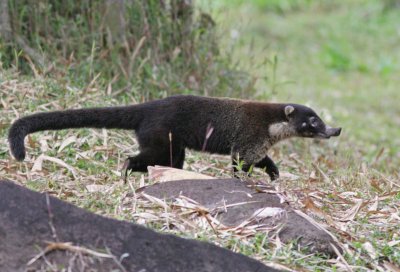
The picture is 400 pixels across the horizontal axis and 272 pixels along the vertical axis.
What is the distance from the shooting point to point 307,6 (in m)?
18.5

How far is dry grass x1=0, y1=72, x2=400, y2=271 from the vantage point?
4340 millimetres

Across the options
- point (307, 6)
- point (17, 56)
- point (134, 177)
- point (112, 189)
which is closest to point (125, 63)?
point (17, 56)

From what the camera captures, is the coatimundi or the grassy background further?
the coatimundi

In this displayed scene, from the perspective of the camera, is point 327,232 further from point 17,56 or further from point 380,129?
point 380,129

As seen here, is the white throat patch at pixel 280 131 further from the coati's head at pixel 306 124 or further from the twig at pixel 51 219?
the twig at pixel 51 219

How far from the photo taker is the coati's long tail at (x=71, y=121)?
5.39 metres

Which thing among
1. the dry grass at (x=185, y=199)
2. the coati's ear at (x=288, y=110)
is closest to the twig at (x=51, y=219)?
the dry grass at (x=185, y=199)

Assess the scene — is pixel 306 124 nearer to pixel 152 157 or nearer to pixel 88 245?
pixel 152 157

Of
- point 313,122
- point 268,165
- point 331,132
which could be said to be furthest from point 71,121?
point 331,132

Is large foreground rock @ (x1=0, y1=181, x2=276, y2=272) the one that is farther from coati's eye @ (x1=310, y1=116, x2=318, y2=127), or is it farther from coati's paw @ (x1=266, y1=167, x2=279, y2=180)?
coati's eye @ (x1=310, y1=116, x2=318, y2=127)

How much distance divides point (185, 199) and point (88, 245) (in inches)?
39.3

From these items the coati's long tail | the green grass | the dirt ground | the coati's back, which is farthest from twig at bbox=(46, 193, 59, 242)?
the green grass

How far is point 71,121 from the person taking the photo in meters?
5.86

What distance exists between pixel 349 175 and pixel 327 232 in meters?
2.06
